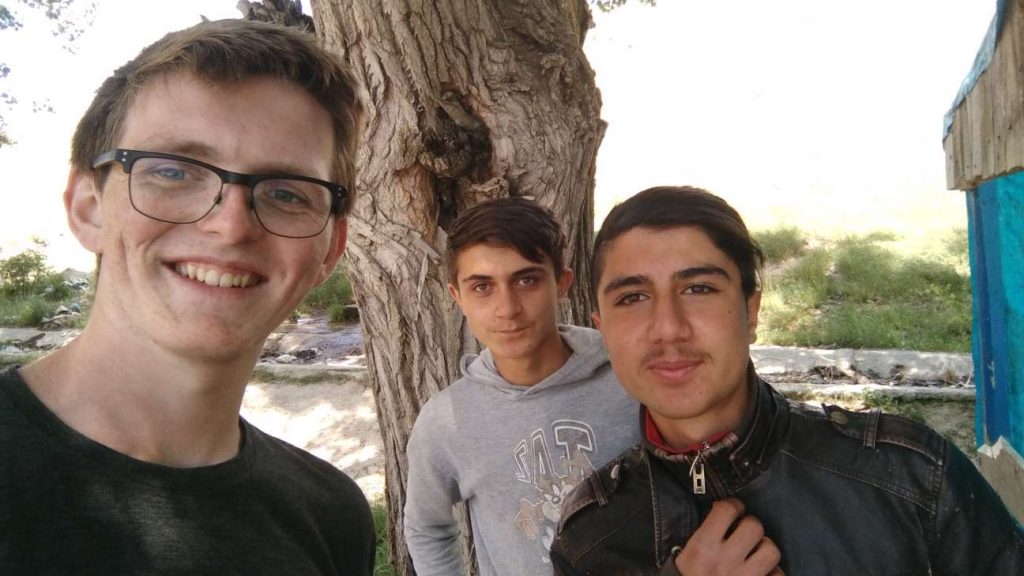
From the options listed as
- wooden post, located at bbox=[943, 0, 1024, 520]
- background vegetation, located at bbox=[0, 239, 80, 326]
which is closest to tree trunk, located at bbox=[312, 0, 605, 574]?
wooden post, located at bbox=[943, 0, 1024, 520]

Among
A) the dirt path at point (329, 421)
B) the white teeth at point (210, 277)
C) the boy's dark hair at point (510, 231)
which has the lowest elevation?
the dirt path at point (329, 421)

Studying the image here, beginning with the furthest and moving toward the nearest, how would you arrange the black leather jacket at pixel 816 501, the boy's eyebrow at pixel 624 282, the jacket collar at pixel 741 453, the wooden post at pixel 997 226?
the wooden post at pixel 997 226 < the boy's eyebrow at pixel 624 282 < the jacket collar at pixel 741 453 < the black leather jacket at pixel 816 501

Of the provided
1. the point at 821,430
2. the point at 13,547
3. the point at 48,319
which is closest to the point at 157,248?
the point at 13,547

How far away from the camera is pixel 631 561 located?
1592 millimetres

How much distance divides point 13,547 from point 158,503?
8.2 inches

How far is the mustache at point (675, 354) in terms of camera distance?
1585 millimetres

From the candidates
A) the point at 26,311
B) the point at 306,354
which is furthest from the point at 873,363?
the point at 26,311

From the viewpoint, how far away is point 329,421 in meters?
6.35

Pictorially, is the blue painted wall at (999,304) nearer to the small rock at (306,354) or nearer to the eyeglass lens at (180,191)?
the eyeglass lens at (180,191)

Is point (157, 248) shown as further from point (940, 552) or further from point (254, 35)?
point (940, 552)

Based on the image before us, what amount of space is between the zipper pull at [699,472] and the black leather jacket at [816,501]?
0.5 inches

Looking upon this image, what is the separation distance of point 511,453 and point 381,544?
2829 millimetres

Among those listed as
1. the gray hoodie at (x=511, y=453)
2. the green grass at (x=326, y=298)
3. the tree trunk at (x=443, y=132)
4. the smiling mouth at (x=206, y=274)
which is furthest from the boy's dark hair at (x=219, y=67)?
the green grass at (x=326, y=298)

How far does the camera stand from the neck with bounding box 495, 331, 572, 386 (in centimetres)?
212
